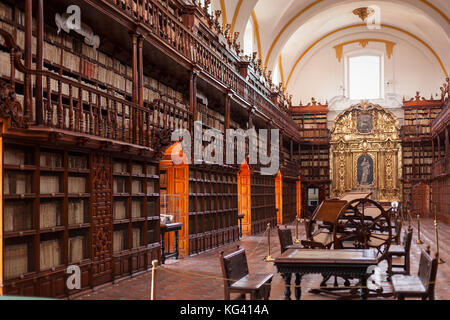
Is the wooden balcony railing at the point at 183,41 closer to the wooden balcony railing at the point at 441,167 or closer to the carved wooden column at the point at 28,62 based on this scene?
the carved wooden column at the point at 28,62

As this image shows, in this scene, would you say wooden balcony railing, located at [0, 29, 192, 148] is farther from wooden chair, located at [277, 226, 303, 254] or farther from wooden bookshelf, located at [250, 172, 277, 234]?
wooden bookshelf, located at [250, 172, 277, 234]

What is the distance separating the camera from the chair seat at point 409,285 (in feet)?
15.2

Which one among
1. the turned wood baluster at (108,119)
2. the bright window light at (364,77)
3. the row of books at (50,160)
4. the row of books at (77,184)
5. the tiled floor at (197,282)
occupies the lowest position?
the tiled floor at (197,282)

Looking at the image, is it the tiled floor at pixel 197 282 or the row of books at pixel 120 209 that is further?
the row of books at pixel 120 209

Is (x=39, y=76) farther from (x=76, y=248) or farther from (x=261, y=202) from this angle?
(x=261, y=202)

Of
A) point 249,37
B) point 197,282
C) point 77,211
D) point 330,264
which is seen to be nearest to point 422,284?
point 330,264

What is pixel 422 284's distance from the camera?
4.94 metres

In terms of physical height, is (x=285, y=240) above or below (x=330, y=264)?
below

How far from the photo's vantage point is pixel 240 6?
20.4m

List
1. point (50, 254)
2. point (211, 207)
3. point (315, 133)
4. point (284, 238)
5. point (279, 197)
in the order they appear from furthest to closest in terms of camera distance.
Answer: point (315, 133)
point (279, 197)
point (211, 207)
point (284, 238)
point (50, 254)

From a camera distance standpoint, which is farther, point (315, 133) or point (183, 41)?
point (315, 133)

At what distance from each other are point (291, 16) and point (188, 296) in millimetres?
21273

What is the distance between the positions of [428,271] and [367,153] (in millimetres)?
25108

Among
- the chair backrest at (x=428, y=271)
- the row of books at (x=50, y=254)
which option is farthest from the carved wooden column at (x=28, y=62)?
the chair backrest at (x=428, y=271)
